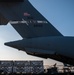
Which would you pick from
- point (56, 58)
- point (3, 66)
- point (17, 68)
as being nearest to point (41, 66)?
point (17, 68)

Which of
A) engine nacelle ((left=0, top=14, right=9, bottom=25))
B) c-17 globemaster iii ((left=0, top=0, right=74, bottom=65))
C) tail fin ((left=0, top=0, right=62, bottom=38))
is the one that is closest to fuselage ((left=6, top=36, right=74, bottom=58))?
c-17 globemaster iii ((left=0, top=0, right=74, bottom=65))

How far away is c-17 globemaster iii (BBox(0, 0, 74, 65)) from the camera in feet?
38.6

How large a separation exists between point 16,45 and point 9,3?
2928 millimetres

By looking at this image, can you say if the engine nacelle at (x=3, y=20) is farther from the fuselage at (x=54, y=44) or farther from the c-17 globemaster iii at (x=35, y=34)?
the fuselage at (x=54, y=44)

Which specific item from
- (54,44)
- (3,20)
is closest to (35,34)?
(54,44)

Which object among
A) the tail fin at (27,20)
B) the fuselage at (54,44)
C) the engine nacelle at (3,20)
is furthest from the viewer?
the engine nacelle at (3,20)

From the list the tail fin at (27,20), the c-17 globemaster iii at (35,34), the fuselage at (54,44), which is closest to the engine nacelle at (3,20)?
the c-17 globemaster iii at (35,34)

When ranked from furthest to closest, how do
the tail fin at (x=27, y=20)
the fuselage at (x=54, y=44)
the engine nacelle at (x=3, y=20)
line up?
the engine nacelle at (x=3, y=20)
the tail fin at (x=27, y=20)
the fuselage at (x=54, y=44)

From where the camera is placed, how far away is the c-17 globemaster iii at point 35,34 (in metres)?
11.8

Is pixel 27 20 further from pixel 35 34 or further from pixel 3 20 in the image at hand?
pixel 3 20

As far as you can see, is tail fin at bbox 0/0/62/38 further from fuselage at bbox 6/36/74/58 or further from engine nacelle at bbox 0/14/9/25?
fuselage at bbox 6/36/74/58

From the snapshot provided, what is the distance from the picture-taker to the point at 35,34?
12789mm

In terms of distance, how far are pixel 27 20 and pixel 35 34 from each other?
107 cm

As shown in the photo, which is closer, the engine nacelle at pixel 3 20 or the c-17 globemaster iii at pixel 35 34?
the c-17 globemaster iii at pixel 35 34
